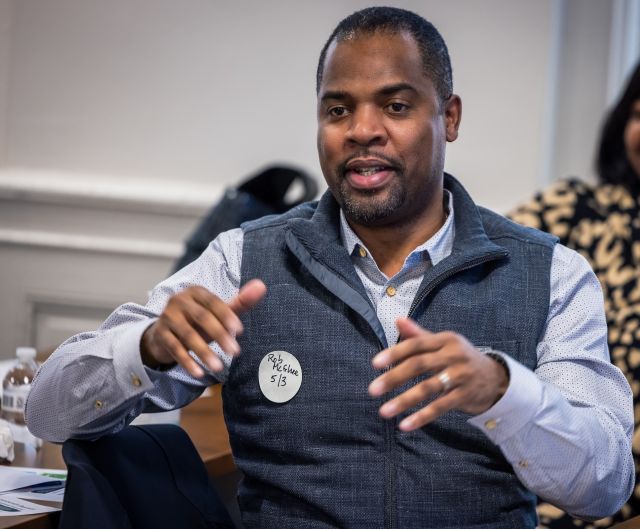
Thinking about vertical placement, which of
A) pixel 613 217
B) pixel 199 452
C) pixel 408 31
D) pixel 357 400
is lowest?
pixel 199 452

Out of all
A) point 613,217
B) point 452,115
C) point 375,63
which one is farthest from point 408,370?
point 613,217

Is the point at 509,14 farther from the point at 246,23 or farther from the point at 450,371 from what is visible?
the point at 450,371

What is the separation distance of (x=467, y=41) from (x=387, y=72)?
130 centimetres

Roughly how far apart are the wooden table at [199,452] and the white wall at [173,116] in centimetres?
112

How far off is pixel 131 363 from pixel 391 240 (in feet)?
1.66

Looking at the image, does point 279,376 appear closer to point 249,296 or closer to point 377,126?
point 249,296

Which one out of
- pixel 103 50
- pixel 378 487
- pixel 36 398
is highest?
pixel 103 50

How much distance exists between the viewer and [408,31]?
69.8 inches

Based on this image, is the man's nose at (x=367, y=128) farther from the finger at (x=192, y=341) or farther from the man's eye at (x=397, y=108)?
the finger at (x=192, y=341)

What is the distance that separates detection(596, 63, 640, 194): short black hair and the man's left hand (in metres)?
1.67

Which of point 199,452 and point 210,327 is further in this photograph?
point 199,452

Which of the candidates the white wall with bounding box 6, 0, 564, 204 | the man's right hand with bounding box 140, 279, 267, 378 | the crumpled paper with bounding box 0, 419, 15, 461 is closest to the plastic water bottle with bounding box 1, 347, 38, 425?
the crumpled paper with bounding box 0, 419, 15, 461

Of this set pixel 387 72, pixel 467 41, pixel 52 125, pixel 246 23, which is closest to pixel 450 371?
pixel 387 72

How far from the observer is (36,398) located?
1.62 metres
